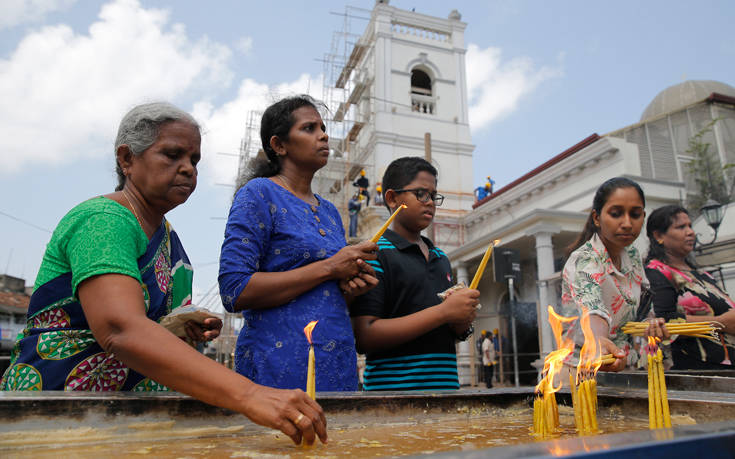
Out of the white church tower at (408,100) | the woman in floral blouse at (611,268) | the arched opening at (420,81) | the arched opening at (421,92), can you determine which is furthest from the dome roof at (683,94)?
the woman in floral blouse at (611,268)

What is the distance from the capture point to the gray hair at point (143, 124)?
1.52 meters

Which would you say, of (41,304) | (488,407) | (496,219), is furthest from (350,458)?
(496,219)

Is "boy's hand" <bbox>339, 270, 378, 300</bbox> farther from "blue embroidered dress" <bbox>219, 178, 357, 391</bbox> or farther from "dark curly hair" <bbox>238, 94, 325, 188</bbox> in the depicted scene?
"dark curly hair" <bbox>238, 94, 325, 188</bbox>

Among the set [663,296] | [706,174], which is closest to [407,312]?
[663,296]

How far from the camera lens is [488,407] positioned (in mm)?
1471

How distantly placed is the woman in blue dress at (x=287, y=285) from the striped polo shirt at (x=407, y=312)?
359 mm

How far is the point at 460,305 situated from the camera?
1891 mm

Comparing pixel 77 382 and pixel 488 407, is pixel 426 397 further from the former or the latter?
pixel 77 382

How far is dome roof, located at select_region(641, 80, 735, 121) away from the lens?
18891 millimetres

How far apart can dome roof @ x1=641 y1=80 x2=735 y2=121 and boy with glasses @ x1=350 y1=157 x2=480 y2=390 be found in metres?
19.8

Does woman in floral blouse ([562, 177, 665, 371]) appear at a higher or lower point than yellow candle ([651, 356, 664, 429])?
higher

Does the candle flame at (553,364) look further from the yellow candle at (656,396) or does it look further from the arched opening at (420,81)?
the arched opening at (420,81)

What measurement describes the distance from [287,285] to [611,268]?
5.02 feet

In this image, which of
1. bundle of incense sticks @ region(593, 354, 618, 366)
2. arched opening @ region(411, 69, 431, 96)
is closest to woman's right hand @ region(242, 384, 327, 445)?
bundle of incense sticks @ region(593, 354, 618, 366)
